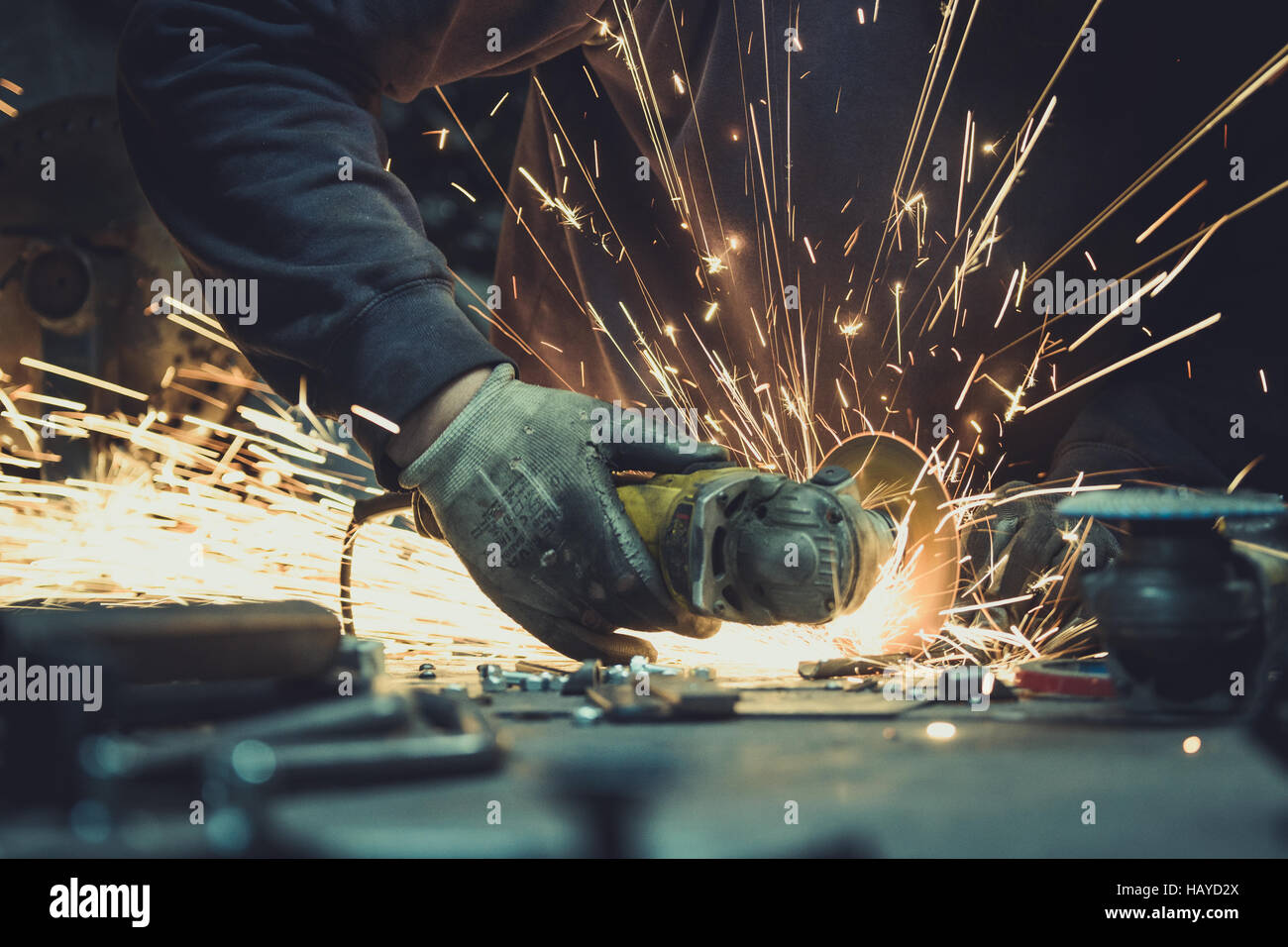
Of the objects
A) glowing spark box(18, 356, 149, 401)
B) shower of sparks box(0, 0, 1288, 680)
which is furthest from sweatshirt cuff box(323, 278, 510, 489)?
glowing spark box(18, 356, 149, 401)

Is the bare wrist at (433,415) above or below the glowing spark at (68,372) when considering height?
below

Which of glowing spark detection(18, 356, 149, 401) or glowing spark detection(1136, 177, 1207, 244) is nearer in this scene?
glowing spark detection(1136, 177, 1207, 244)

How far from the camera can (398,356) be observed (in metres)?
1.37

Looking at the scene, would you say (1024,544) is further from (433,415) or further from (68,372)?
(68,372)

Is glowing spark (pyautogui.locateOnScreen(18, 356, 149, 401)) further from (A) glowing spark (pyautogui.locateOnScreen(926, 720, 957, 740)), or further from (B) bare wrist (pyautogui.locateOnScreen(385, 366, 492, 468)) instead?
(A) glowing spark (pyautogui.locateOnScreen(926, 720, 957, 740))

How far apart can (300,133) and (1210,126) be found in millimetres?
1532

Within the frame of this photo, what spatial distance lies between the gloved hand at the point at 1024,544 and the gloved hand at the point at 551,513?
0.60 meters

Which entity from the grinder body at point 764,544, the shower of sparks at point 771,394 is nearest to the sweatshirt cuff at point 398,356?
the grinder body at point 764,544

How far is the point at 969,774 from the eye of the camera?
69cm

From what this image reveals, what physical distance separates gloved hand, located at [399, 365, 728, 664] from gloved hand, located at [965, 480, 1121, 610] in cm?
60

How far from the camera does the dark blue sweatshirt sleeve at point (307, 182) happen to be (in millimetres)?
1403

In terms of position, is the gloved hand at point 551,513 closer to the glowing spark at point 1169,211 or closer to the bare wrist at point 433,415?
the bare wrist at point 433,415

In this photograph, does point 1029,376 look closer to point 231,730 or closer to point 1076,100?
point 1076,100

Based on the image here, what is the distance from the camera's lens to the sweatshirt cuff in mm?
1370
